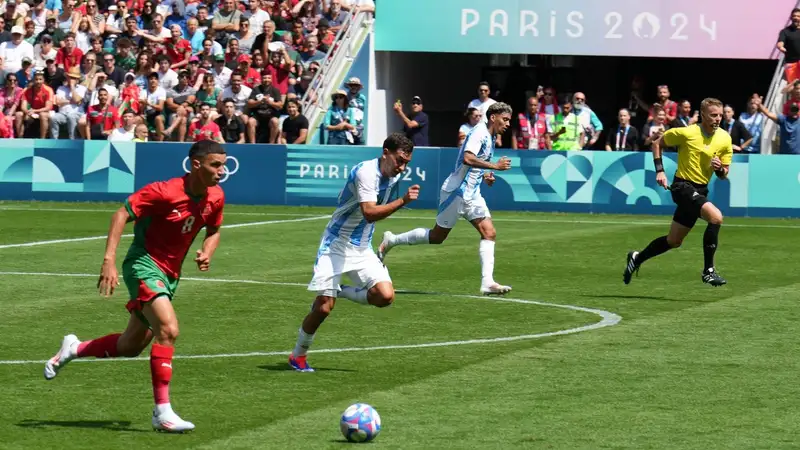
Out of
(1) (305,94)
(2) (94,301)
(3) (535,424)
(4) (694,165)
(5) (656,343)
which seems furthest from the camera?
(1) (305,94)

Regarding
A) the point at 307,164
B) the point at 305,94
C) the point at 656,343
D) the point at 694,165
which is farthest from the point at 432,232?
the point at 305,94

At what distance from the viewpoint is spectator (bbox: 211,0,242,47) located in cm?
3328

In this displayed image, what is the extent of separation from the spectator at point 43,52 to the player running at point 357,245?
22329 millimetres

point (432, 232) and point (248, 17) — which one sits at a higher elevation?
point (248, 17)

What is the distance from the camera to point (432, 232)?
→ 17.4m

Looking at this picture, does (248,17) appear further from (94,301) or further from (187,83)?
(94,301)

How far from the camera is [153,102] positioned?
1217 inches

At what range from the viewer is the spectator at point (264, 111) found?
30.2 metres

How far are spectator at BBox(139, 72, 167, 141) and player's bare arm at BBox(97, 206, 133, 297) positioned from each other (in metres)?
21.7

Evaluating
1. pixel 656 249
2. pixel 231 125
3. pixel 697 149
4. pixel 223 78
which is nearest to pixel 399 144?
pixel 697 149

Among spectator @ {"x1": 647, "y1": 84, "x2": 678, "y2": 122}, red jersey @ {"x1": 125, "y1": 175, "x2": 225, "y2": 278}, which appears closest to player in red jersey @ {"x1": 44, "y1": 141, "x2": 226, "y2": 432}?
red jersey @ {"x1": 125, "y1": 175, "x2": 225, "y2": 278}

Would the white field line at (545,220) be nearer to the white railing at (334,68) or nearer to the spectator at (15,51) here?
the white railing at (334,68)

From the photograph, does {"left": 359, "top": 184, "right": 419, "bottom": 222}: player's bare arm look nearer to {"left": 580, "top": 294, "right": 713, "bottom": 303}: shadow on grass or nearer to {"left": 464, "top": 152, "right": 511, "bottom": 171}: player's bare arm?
{"left": 464, "top": 152, "right": 511, "bottom": 171}: player's bare arm

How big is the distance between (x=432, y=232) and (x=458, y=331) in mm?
3796
